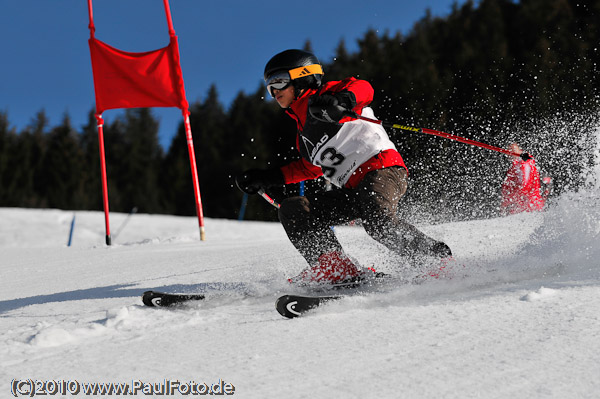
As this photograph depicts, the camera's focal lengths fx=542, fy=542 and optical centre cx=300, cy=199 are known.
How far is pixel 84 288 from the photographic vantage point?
10.4ft

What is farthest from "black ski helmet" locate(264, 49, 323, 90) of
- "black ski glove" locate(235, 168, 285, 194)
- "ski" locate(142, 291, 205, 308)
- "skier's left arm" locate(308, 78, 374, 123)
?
"ski" locate(142, 291, 205, 308)

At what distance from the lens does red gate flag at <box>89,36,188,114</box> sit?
714 centimetres

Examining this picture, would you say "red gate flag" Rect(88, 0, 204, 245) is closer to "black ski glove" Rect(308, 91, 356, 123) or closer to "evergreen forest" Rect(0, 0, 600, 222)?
"evergreen forest" Rect(0, 0, 600, 222)

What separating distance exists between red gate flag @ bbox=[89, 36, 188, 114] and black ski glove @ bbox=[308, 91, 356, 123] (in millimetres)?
5025

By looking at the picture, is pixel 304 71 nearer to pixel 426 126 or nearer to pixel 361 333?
pixel 361 333

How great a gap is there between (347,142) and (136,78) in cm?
519

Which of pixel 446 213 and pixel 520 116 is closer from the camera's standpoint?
pixel 446 213

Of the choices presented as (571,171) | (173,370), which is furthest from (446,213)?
(173,370)

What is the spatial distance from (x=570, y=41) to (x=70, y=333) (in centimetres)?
2357

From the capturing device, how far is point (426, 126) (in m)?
17.2

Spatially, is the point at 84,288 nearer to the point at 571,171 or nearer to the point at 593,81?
the point at 571,171

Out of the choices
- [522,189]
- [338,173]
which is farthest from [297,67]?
[522,189]

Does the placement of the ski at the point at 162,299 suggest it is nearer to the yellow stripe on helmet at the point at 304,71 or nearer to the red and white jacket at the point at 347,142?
the red and white jacket at the point at 347,142

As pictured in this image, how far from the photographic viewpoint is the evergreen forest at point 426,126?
10023 mm
